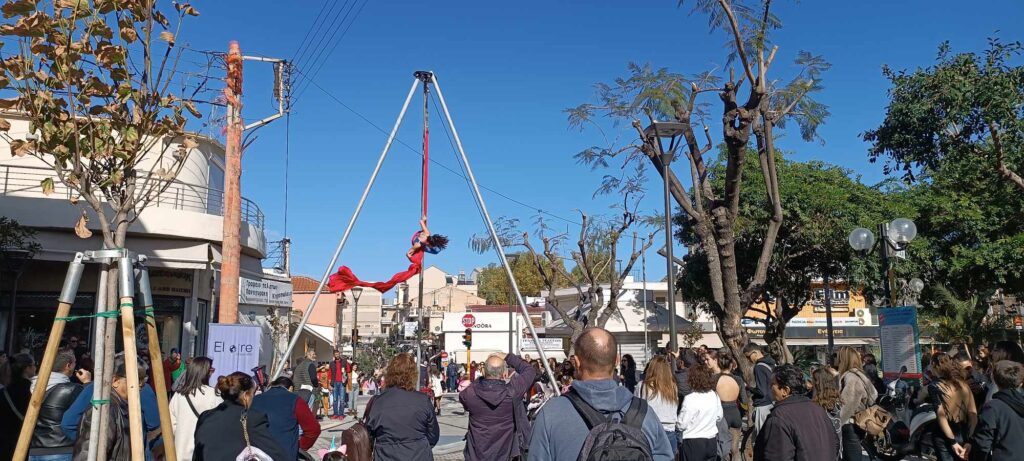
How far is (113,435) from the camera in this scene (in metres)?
5.32

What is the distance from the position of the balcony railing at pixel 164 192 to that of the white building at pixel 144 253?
0.08ft

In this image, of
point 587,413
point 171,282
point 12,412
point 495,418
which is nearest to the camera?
point 587,413

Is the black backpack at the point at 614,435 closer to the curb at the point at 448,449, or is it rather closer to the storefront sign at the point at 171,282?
the curb at the point at 448,449

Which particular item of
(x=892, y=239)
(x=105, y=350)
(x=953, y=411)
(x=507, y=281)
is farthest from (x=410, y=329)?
(x=507, y=281)

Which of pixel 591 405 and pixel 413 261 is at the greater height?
pixel 413 261

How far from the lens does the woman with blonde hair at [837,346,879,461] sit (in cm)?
744

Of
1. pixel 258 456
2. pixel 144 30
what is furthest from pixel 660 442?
pixel 144 30

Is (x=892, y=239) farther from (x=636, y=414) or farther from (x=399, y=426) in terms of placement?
(x=636, y=414)

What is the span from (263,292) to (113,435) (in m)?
14.6

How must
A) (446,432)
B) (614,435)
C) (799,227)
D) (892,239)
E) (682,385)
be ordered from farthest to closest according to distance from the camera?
(799,227) < (446,432) < (892,239) < (682,385) < (614,435)

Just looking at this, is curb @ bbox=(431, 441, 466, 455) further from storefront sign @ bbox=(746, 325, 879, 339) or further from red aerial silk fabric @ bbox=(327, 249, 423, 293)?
storefront sign @ bbox=(746, 325, 879, 339)

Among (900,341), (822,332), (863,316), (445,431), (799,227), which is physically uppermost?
(799,227)

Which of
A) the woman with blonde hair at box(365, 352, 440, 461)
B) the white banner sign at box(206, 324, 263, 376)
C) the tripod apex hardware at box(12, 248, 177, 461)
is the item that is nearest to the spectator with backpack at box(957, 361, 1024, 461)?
the woman with blonde hair at box(365, 352, 440, 461)

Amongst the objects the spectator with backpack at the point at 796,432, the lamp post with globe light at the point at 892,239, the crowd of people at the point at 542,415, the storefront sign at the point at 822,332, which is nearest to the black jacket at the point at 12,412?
the crowd of people at the point at 542,415
